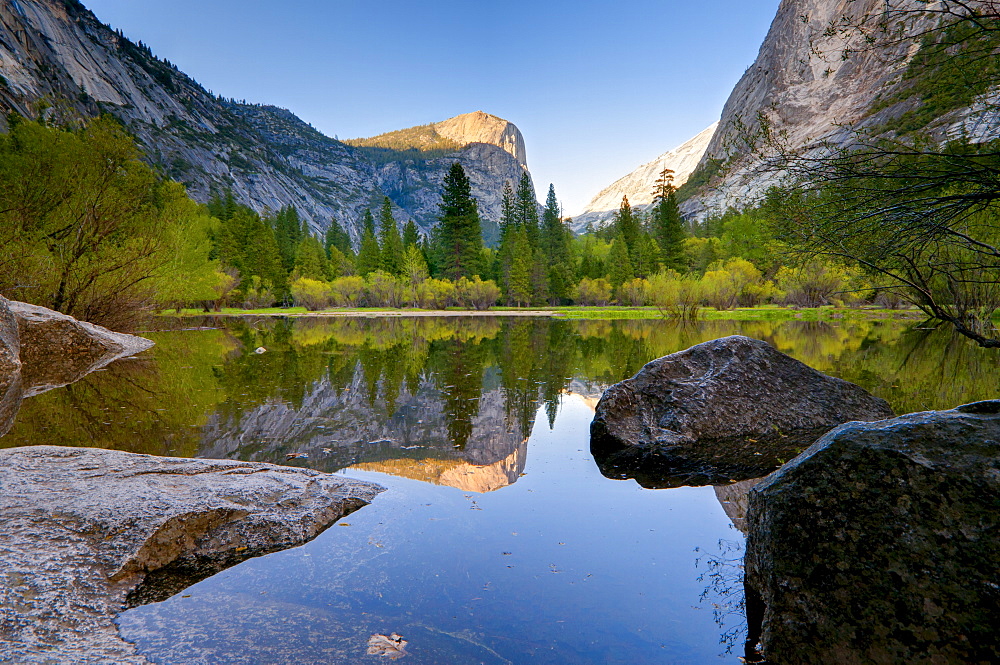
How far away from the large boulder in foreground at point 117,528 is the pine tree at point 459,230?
62.9 metres

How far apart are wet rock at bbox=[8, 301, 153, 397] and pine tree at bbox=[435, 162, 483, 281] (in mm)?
53535

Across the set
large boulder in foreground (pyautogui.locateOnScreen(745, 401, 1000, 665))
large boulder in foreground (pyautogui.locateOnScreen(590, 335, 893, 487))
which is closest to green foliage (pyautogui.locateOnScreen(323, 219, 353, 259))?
large boulder in foreground (pyautogui.locateOnScreen(590, 335, 893, 487))

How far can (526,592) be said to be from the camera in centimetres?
300

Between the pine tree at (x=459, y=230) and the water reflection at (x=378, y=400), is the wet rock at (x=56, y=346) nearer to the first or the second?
the water reflection at (x=378, y=400)

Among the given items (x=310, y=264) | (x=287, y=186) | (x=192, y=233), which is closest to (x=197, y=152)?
(x=287, y=186)

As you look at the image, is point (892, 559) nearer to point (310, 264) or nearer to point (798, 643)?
point (798, 643)

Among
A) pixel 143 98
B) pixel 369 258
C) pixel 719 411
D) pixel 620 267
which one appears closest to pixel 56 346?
pixel 719 411

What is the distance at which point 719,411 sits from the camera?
21.3 ft

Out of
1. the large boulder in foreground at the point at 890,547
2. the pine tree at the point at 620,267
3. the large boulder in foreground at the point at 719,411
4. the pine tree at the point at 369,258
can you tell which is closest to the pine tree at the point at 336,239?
the pine tree at the point at 369,258

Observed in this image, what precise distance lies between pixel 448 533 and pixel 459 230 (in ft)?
214

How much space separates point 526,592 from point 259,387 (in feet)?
29.0

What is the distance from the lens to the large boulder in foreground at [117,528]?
244 centimetres

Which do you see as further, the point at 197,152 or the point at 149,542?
the point at 197,152

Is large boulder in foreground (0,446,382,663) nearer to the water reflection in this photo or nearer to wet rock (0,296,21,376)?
the water reflection
